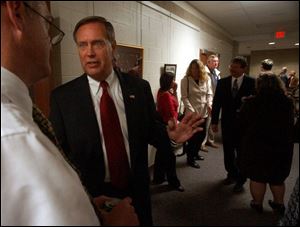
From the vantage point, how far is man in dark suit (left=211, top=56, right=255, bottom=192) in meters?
2.67

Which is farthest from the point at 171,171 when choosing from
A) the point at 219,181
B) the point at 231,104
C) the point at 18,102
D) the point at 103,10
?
the point at 18,102

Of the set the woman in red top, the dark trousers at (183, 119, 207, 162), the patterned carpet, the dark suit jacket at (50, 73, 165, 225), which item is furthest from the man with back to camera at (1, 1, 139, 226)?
the dark trousers at (183, 119, 207, 162)

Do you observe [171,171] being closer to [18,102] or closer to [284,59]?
[18,102]

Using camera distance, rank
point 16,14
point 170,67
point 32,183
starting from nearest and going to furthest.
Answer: point 32,183, point 16,14, point 170,67

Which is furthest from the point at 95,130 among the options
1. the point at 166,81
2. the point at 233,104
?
the point at 233,104

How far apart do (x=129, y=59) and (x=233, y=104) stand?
4.10 ft

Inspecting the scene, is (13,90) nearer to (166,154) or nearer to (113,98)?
(113,98)

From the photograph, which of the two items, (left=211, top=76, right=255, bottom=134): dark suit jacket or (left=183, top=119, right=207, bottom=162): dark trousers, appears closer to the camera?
(left=211, top=76, right=255, bottom=134): dark suit jacket

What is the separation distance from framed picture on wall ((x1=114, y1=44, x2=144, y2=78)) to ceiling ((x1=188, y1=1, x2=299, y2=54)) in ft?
6.12

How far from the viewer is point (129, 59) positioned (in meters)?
2.63

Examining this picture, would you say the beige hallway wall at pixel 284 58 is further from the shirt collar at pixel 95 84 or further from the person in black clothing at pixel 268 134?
the shirt collar at pixel 95 84

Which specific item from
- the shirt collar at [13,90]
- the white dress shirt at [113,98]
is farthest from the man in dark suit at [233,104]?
the shirt collar at [13,90]

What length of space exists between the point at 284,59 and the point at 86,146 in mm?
9045

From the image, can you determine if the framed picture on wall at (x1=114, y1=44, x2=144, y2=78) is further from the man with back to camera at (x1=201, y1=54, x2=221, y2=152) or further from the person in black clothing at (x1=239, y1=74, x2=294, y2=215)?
the man with back to camera at (x1=201, y1=54, x2=221, y2=152)
